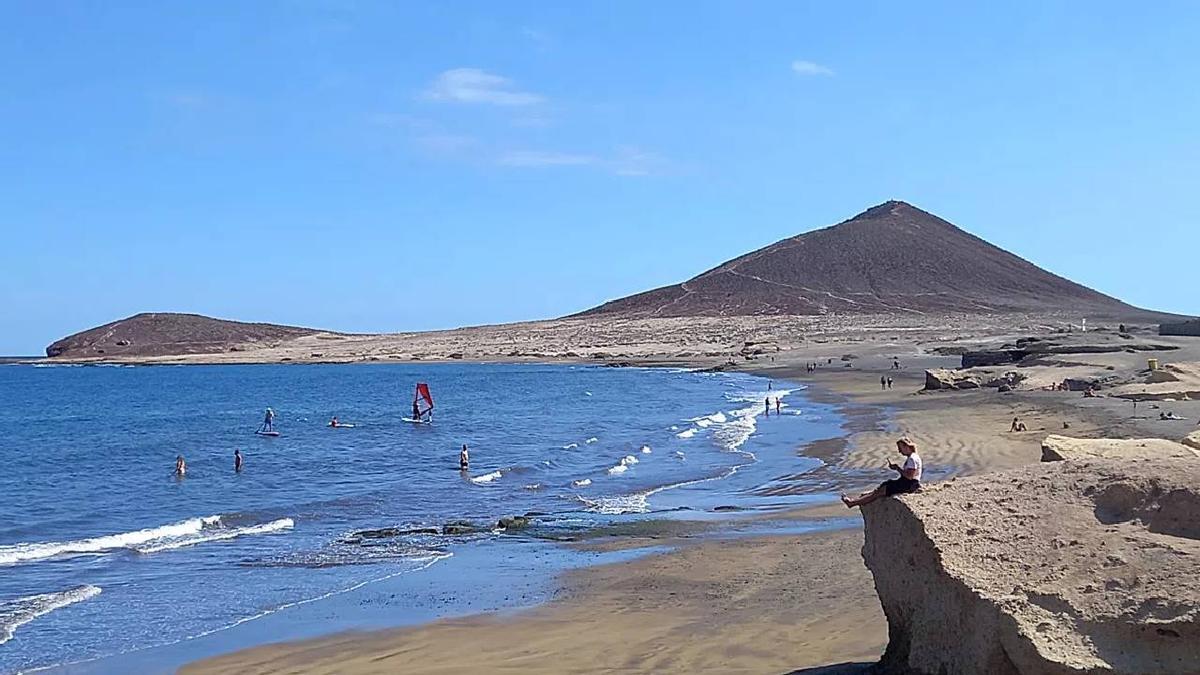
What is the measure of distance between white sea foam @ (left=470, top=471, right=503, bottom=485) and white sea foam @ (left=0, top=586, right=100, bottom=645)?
1415 cm

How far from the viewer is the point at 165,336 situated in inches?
6560

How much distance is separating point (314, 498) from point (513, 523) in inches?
324

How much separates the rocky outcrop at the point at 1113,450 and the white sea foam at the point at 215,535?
1623 cm

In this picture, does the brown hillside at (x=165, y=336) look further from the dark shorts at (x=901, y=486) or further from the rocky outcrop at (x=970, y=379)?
the dark shorts at (x=901, y=486)

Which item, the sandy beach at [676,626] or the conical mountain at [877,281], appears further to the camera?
the conical mountain at [877,281]

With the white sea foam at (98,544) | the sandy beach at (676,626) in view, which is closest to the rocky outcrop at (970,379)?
the sandy beach at (676,626)

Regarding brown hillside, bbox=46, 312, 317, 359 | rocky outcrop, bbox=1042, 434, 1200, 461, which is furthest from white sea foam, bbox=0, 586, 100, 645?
brown hillside, bbox=46, 312, 317, 359

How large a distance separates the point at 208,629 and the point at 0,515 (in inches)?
597

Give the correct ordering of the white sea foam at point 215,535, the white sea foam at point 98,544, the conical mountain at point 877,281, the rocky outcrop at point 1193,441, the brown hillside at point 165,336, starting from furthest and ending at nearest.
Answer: the brown hillside at point 165,336, the conical mountain at point 877,281, the white sea foam at point 215,535, the white sea foam at point 98,544, the rocky outcrop at point 1193,441

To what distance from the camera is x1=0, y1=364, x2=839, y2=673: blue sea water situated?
609 inches

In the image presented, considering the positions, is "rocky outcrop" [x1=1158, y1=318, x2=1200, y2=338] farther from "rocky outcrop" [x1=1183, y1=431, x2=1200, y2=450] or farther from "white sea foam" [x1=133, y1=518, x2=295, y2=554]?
"rocky outcrop" [x1=1183, y1=431, x2=1200, y2=450]

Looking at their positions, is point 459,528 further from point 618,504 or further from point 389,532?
point 618,504

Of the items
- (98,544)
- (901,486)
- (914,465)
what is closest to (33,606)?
(98,544)

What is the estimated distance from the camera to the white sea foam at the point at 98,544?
2078 centimetres
